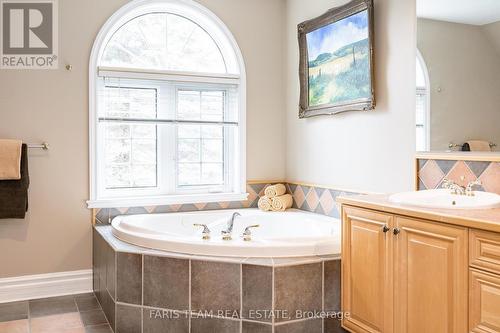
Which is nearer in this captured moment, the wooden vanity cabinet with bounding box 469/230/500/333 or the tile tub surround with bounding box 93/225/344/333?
the wooden vanity cabinet with bounding box 469/230/500/333

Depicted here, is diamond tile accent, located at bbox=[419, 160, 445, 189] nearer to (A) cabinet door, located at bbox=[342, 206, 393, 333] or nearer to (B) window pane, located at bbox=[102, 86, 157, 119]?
(A) cabinet door, located at bbox=[342, 206, 393, 333]

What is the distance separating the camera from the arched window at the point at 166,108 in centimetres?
368

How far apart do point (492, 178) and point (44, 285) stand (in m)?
3.06

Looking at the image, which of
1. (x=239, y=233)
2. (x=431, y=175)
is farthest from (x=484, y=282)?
(x=239, y=233)

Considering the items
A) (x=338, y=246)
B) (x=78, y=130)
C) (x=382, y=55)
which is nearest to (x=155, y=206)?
(x=78, y=130)

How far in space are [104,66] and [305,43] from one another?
1.60 meters

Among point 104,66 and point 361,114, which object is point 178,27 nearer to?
point 104,66

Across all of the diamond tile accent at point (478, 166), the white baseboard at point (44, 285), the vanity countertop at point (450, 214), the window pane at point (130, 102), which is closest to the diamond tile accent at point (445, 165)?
the diamond tile accent at point (478, 166)

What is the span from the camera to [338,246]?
103 inches

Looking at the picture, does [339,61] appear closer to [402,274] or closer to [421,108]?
[421,108]

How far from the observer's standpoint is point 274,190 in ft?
13.1

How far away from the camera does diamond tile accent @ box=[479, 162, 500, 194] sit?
225cm

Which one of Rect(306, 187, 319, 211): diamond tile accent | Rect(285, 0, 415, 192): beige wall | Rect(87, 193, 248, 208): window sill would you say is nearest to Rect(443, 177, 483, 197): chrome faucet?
Rect(285, 0, 415, 192): beige wall

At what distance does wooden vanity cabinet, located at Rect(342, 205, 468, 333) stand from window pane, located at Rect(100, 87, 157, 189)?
77.7 inches
